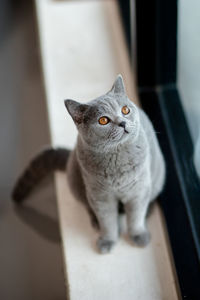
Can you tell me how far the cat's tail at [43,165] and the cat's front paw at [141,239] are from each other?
15.6 inches

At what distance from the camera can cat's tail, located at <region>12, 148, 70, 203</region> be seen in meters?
1.45

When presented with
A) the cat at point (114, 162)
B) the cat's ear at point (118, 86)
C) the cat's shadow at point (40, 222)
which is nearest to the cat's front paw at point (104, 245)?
the cat at point (114, 162)

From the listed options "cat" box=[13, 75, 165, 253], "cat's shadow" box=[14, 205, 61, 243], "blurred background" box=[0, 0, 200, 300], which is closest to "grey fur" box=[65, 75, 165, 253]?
"cat" box=[13, 75, 165, 253]

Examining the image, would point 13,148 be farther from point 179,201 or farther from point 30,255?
point 179,201

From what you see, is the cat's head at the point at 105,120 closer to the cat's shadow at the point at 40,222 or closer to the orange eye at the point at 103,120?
the orange eye at the point at 103,120

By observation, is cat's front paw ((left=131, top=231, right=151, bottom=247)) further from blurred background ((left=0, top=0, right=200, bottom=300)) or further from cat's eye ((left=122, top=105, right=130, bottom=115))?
cat's eye ((left=122, top=105, right=130, bottom=115))

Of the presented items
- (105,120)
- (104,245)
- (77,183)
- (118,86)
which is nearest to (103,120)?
(105,120)

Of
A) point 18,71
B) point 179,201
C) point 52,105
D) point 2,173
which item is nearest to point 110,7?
point 18,71

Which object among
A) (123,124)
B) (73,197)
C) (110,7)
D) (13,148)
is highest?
(110,7)

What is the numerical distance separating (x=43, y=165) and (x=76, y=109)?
1.80 ft

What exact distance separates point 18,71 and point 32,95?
0.77ft

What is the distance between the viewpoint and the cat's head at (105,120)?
0.96 metres

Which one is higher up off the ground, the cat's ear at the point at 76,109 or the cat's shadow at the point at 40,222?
the cat's ear at the point at 76,109

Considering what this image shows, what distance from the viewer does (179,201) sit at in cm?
127
